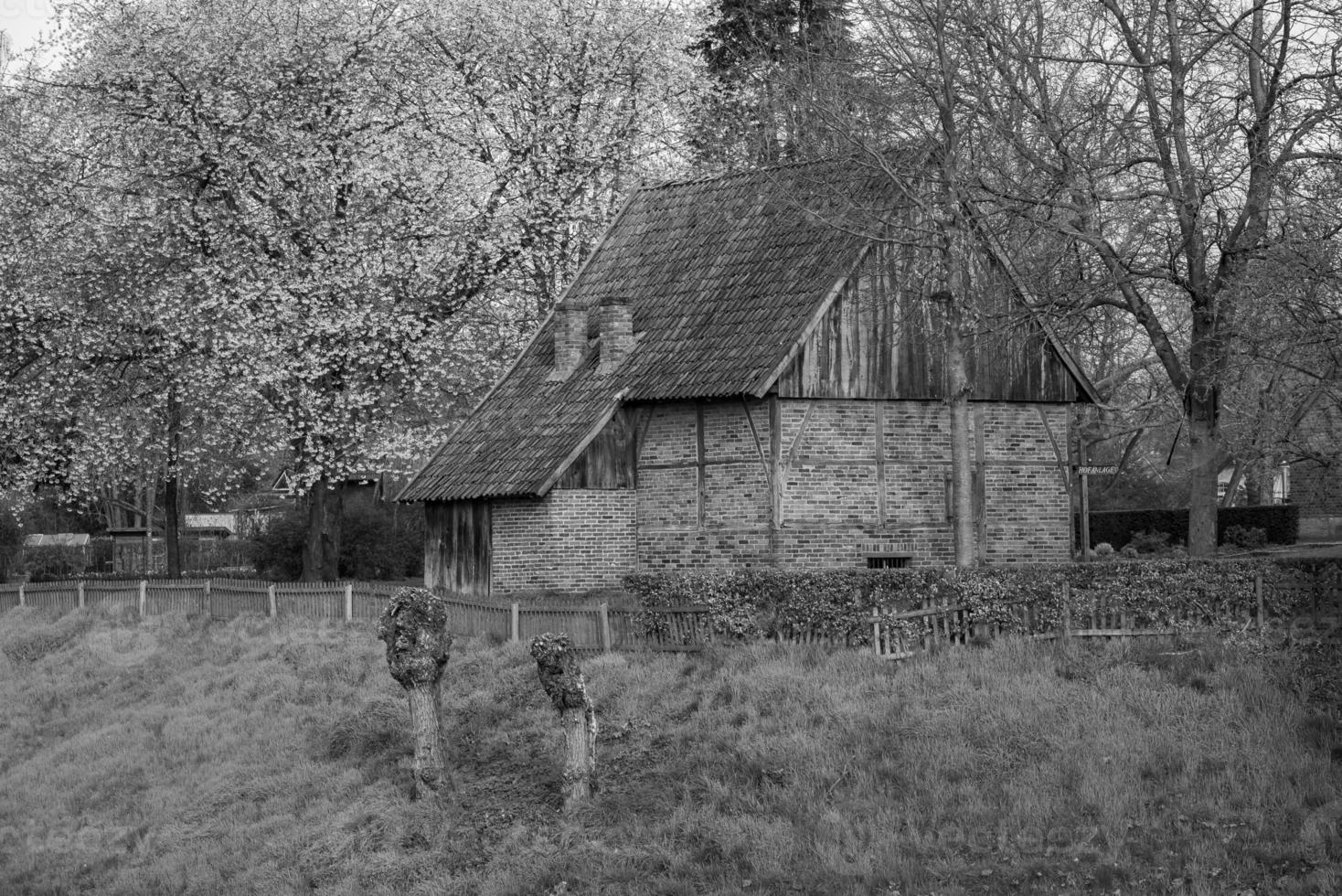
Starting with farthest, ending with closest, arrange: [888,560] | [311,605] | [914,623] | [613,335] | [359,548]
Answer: [359,548]
[613,335]
[311,605]
[888,560]
[914,623]

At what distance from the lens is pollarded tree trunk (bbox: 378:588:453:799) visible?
18922mm

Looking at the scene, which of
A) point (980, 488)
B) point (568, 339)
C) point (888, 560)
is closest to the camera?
point (888, 560)

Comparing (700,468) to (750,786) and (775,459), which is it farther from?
(750,786)

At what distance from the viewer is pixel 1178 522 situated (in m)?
40.6

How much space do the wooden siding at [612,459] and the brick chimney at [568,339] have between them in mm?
2113

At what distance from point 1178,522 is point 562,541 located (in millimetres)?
18637

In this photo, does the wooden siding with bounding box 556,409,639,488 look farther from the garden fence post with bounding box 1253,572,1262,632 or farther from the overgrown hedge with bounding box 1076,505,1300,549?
the overgrown hedge with bounding box 1076,505,1300,549

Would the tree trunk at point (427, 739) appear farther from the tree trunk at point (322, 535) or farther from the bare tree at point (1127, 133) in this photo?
the tree trunk at point (322, 535)

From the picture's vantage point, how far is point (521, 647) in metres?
23.1

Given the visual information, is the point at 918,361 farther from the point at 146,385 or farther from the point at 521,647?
the point at 146,385

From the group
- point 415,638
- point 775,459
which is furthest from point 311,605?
point 415,638

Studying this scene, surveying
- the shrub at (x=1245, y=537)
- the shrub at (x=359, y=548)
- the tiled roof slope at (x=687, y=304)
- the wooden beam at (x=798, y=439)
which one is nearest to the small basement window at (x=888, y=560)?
the wooden beam at (x=798, y=439)

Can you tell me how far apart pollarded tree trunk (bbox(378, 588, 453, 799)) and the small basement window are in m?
10.1

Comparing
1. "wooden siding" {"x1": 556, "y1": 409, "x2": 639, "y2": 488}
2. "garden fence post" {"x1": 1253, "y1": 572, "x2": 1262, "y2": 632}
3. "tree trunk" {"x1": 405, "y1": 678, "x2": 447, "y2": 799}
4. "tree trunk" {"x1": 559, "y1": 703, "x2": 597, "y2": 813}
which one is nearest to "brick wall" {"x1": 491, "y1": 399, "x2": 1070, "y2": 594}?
"wooden siding" {"x1": 556, "y1": 409, "x2": 639, "y2": 488}
